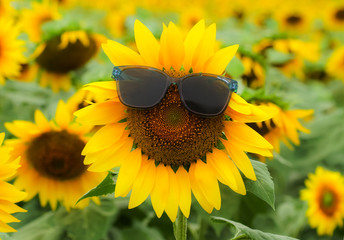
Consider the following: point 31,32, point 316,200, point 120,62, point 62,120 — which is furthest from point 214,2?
point 120,62

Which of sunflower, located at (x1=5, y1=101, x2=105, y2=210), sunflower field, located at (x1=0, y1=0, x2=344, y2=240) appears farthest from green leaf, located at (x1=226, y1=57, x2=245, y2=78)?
sunflower, located at (x1=5, y1=101, x2=105, y2=210)

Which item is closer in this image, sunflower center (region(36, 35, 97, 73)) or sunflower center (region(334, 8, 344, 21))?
sunflower center (region(36, 35, 97, 73))

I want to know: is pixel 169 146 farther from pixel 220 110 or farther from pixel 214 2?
pixel 214 2

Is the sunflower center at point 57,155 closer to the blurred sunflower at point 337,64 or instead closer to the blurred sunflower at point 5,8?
the blurred sunflower at point 5,8

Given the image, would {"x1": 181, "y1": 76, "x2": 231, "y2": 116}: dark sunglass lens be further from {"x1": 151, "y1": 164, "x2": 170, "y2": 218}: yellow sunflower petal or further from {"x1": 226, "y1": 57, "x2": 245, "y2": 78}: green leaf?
{"x1": 226, "y1": 57, "x2": 245, "y2": 78}: green leaf

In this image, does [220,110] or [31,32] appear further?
[31,32]

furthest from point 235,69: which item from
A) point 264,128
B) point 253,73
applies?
point 253,73
